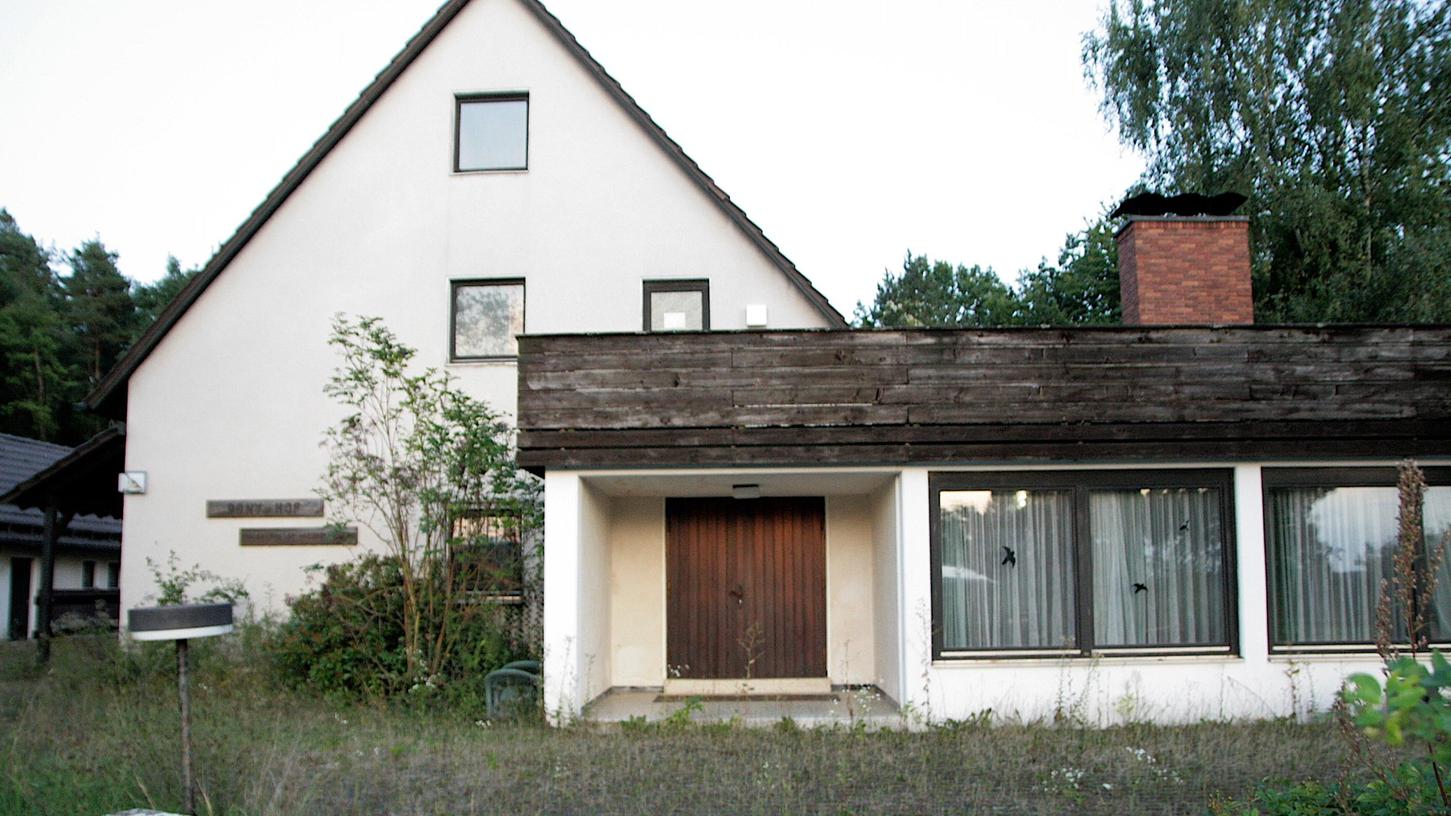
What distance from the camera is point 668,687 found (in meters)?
13.6

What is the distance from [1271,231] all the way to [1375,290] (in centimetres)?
242

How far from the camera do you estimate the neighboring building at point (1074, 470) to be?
11039 mm

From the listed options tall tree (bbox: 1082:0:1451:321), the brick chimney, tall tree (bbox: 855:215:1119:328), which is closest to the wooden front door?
the brick chimney

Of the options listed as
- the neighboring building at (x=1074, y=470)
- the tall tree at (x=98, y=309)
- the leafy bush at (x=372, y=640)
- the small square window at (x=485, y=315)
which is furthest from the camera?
the tall tree at (x=98, y=309)

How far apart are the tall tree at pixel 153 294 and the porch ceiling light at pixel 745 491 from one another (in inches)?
1470

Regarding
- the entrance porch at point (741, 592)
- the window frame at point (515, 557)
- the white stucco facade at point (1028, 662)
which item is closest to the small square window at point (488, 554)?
the window frame at point (515, 557)

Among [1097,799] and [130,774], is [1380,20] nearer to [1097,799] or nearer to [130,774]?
[1097,799]

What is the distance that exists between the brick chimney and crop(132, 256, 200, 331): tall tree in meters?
39.4

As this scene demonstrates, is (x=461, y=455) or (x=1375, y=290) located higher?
(x=1375, y=290)

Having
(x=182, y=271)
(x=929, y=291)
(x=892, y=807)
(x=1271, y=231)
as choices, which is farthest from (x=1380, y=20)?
(x=182, y=271)

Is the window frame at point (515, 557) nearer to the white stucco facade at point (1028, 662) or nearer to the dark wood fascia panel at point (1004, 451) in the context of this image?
the white stucco facade at point (1028, 662)

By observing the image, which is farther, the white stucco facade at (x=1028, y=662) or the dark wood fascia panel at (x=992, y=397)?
the dark wood fascia panel at (x=992, y=397)

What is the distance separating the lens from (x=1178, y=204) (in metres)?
13.6

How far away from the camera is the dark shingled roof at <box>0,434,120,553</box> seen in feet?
77.9
